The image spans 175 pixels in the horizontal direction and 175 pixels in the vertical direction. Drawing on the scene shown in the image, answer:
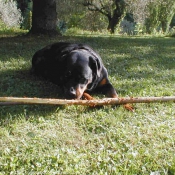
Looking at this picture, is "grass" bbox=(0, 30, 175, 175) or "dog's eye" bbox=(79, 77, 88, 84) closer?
"grass" bbox=(0, 30, 175, 175)

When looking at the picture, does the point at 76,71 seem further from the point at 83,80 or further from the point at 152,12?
the point at 152,12

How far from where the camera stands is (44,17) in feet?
28.5

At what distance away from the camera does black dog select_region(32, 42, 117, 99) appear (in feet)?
11.6

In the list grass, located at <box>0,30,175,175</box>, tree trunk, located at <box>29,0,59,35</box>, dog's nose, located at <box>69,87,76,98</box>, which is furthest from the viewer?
tree trunk, located at <box>29,0,59,35</box>

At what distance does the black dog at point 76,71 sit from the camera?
353 cm

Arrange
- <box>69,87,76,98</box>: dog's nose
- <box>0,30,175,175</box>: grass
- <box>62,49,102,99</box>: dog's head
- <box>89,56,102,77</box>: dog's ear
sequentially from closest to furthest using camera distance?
<box>0,30,175,175</box>: grass
<box>69,87,76,98</box>: dog's nose
<box>62,49,102,99</box>: dog's head
<box>89,56,102,77</box>: dog's ear

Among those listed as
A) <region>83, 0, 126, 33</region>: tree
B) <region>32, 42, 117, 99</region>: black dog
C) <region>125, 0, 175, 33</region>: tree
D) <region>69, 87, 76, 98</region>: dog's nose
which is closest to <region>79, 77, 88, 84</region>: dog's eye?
<region>32, 42, 117, 99</region>: black dog

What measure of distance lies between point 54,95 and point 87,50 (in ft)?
2.93

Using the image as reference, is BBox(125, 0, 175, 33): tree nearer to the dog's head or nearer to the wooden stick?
the dog's head

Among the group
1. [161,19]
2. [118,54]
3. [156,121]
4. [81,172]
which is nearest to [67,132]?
[81,172]

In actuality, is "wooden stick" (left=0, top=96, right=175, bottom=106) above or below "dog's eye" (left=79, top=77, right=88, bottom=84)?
below


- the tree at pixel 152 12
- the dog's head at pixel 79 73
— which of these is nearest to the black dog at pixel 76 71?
the dog's head at pixel 79 73

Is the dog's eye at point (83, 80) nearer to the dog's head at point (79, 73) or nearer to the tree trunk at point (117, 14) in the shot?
the dog's head at point (79, 73)

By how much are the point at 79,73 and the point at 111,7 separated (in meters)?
19.1
